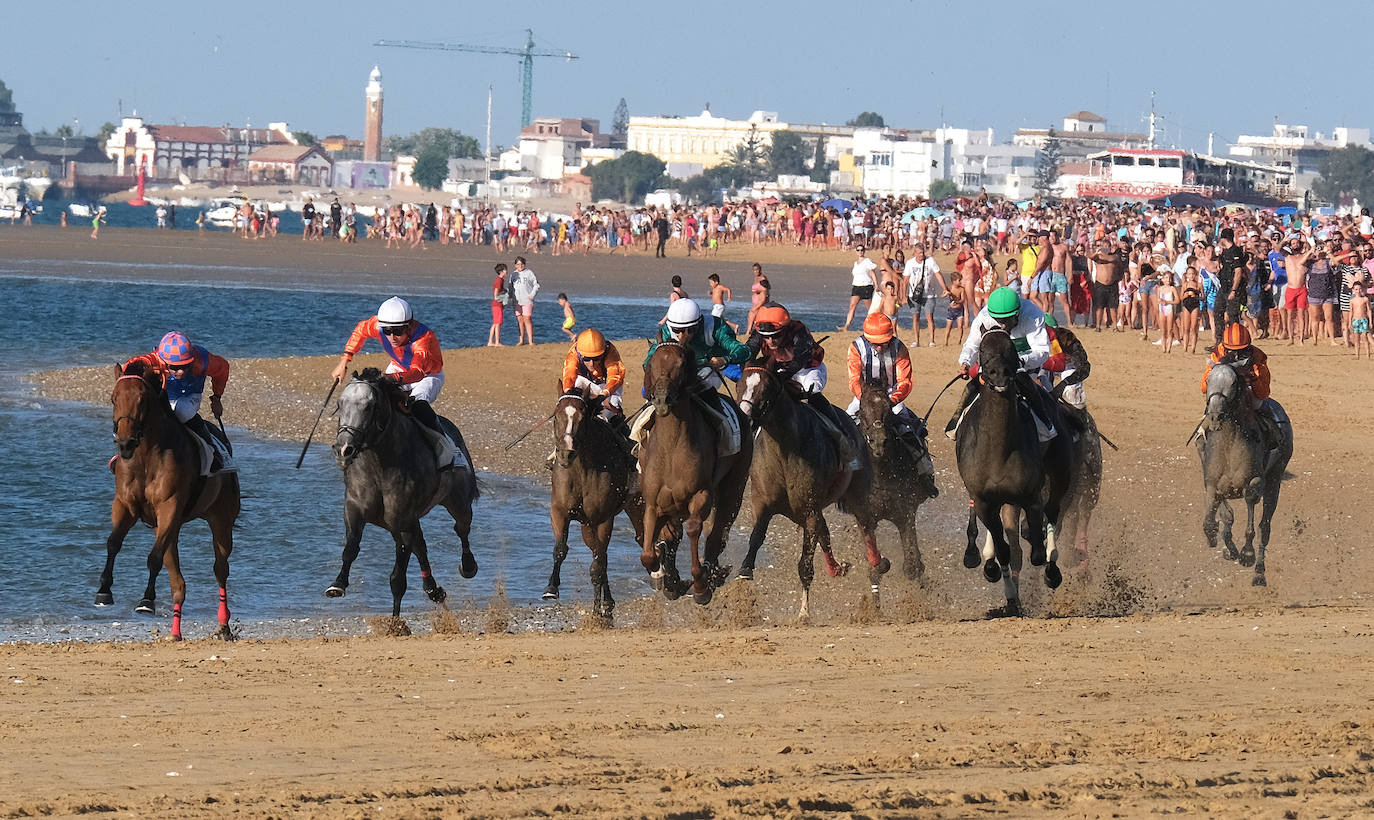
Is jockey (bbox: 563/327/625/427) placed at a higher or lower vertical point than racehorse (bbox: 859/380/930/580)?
higher

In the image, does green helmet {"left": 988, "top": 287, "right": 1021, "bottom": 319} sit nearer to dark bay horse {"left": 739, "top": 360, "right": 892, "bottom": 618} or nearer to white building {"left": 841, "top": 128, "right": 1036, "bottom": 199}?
dark bay horse {"left": 739, "top": 360, "right": 892, "bottom": 618}

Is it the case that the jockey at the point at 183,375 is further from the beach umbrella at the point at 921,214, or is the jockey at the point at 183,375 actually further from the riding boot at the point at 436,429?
the beach umbrella at the point at 921,214

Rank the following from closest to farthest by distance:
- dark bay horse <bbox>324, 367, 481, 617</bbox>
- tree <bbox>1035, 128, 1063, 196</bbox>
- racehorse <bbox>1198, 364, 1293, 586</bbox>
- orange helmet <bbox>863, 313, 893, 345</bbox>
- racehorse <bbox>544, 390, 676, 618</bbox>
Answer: dark bay horse <bbox>324, 367, 481, 617</bbox> < racehorse <bbox>544, 390, 676, 618</bbox> < orange helmet <bbox>863, 313, 893, 345</bbox> < racehorse <bbox>1198, 364, 1293, 586</bbox> < tree <bbox>1035, 128, 1063, 196</bbox>

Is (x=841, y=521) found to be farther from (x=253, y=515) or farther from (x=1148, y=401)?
(x=1148, y=401)

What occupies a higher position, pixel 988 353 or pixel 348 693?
pixel 988 353

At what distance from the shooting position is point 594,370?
1369 centimetres

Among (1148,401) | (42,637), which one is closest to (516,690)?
(42,637)

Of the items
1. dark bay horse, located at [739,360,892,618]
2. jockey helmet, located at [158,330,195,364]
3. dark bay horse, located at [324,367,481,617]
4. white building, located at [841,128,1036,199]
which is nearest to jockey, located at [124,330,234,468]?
jockey helmet, located at [158,330,195,364]

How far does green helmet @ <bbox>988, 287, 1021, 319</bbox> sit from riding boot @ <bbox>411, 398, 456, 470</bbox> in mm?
4165

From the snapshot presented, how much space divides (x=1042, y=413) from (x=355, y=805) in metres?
7.08

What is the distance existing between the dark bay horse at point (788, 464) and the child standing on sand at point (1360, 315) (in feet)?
56.6

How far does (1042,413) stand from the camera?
527 inches

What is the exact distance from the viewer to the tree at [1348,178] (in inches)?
7040

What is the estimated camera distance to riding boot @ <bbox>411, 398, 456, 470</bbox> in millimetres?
14047
